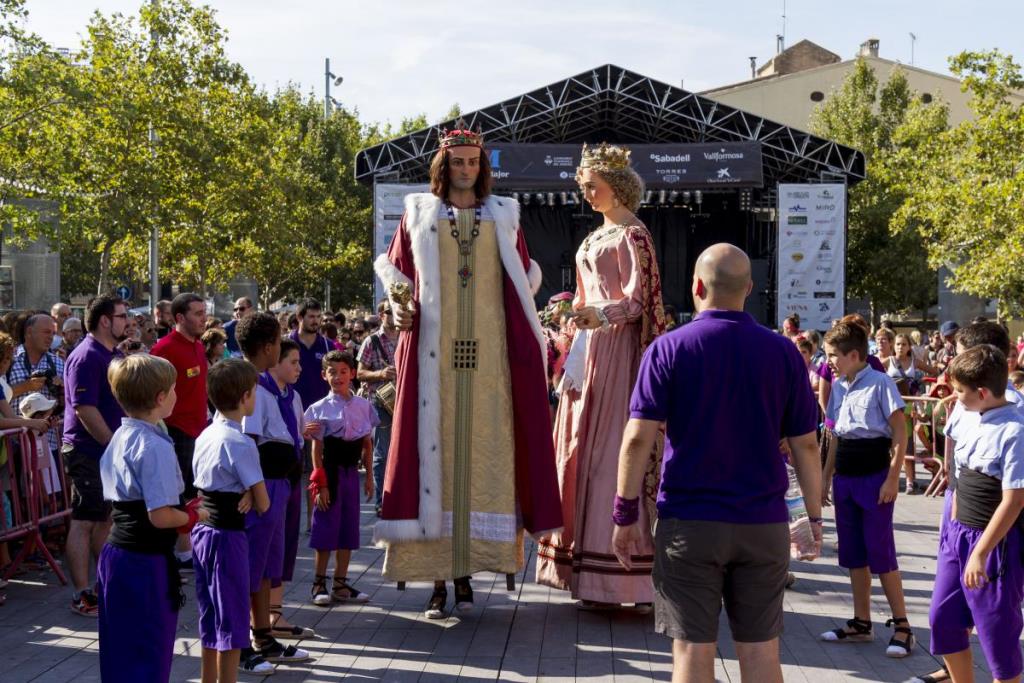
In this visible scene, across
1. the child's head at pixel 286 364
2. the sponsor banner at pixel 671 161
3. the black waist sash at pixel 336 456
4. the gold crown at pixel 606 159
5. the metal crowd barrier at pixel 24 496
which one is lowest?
the metal crowd barrier at pixel 24 496

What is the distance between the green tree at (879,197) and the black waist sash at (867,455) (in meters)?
28.8

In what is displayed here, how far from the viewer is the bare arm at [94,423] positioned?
6.77m

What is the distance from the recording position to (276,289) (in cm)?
4050

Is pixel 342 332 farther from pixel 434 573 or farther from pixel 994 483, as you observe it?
pixel 994 483

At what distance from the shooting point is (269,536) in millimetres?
5496

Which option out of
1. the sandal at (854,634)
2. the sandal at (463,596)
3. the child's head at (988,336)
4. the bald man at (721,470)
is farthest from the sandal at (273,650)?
the child's head at (988,336)

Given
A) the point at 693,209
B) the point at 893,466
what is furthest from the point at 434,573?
the point at 693,209

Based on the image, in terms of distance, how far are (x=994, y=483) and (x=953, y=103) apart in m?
49.9

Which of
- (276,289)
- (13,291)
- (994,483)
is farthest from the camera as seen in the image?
(276,289)

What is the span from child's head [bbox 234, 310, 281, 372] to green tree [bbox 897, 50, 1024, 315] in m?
16.7

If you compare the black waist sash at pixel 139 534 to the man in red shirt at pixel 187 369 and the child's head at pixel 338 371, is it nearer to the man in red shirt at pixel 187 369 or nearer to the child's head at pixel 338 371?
the child's head at pixel 338 371

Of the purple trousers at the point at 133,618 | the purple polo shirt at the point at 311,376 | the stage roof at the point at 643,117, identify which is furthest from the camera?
the stage roof at the point at 643,117

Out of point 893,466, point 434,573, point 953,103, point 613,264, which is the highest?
point 953,103

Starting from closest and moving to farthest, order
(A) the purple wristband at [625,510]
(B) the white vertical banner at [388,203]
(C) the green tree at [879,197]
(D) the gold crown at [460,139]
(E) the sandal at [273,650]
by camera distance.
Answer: (A) the purple wristband at [625,510]
(E) the sandal at [273,650]
(D) the gold crown at [460,139]
(B) the white vertical banner at [388,203]
(C) the green tree at [879,197]
